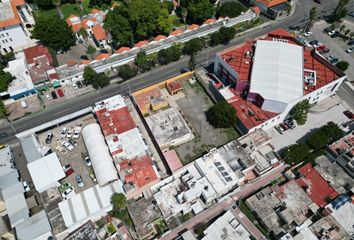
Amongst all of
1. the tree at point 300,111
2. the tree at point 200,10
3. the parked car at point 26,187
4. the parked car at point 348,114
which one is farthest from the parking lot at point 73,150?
the parked car at point 348,114

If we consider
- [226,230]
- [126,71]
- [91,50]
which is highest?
[91,50]

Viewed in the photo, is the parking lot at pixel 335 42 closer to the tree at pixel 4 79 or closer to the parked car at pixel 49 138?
the parked car at pixel 49 138

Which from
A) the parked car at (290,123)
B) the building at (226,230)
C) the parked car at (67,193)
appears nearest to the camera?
the building at (226,230)

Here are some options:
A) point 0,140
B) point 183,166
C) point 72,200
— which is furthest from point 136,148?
point 0,140

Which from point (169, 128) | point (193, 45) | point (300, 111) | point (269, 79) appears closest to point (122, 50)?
point (193, 45)

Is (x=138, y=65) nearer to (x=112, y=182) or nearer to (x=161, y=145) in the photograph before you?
(x=161, y=145)

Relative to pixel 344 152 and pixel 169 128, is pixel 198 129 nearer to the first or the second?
pixel 169 128
